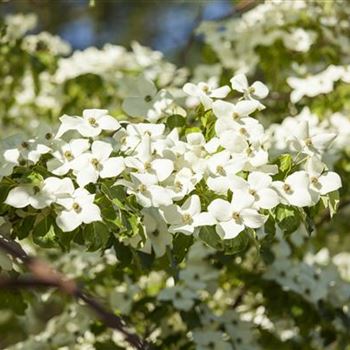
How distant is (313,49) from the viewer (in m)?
4.11

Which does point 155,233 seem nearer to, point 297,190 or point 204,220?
point 204,220

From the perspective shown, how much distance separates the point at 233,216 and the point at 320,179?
274mm

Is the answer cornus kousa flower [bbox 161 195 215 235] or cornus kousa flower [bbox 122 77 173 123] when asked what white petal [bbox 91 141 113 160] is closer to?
cornus kousa flower [bbox 161 195 215 235]

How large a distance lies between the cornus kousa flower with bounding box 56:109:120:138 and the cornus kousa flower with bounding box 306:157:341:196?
1.71 ft

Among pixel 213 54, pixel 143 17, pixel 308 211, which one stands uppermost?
pixel 308 211

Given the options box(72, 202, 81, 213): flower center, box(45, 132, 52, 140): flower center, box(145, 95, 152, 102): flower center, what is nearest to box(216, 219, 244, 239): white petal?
box(72, 202, 81, 213): flower center

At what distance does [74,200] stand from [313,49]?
2283 millimetres

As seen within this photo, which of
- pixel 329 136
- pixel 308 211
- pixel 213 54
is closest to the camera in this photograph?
pixel 308 211

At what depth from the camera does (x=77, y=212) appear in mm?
2078

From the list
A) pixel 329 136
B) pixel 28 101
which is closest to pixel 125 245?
pixel 329 136

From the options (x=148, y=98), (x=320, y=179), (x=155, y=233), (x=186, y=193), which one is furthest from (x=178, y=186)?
(x=148, y=98)

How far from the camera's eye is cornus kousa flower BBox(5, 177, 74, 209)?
2.10 m

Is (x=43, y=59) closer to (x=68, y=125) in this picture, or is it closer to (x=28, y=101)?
(x=28, y=101)

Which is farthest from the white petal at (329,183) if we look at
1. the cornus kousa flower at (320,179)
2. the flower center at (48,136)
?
the flower center at (48,136)
